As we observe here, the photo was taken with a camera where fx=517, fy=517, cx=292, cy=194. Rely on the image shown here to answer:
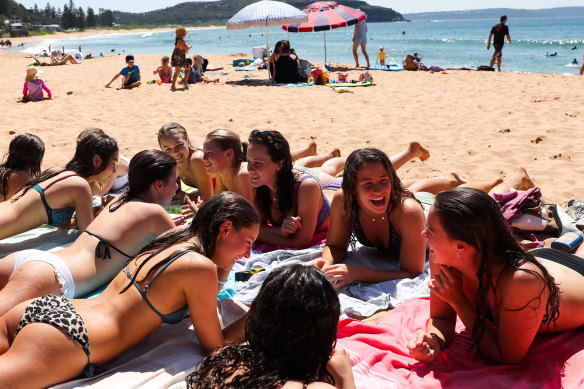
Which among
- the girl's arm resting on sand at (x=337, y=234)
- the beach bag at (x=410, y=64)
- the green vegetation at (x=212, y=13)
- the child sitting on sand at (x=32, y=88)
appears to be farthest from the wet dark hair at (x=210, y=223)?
the green vegetation at (x=212, y=13)

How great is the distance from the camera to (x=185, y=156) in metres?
5.23

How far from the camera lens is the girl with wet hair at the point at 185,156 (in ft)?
16.5

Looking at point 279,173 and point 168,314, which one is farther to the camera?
point 279,173

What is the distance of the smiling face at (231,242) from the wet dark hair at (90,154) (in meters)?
2.03

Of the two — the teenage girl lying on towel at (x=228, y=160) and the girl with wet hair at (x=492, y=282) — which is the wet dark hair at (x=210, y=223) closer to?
the girl with wet hair at (x=492, y=282)

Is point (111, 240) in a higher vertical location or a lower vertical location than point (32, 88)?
lower

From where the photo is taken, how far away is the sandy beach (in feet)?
21.2

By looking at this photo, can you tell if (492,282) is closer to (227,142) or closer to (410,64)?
(227,142)

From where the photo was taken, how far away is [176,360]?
8.95 feet

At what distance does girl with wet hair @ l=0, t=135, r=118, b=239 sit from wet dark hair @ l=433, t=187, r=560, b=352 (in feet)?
9.43

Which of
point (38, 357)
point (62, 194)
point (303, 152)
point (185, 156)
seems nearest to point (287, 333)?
point (38, 357)

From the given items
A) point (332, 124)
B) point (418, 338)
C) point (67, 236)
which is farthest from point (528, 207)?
point (332, 124)

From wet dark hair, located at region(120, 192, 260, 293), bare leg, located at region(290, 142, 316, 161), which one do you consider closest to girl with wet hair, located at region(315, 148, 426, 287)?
wet dark hair, located at region(120, 192, 260, 293)

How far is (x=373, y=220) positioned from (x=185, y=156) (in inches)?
88.5
